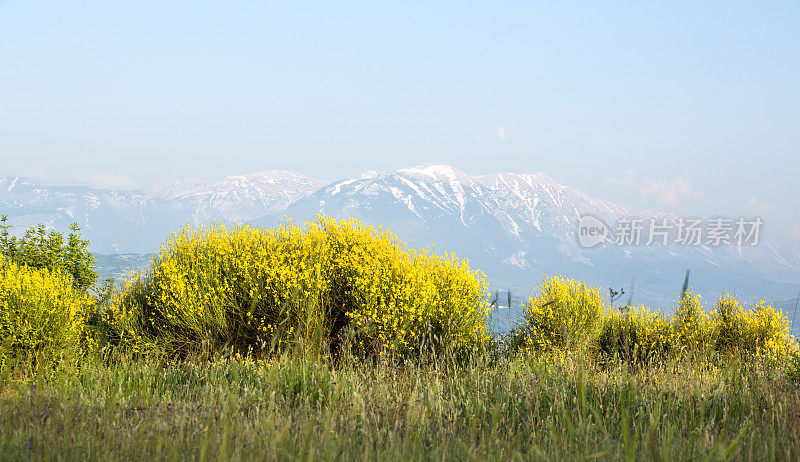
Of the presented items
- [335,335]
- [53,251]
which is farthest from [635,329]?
[53,251]

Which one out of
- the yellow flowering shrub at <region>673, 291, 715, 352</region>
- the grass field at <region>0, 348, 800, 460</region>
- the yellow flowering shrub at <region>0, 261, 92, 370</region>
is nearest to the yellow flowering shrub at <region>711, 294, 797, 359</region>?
the yellow flowering shrub at <region>673, 291, 715, 352</region>

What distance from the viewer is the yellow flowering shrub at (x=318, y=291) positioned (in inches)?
341

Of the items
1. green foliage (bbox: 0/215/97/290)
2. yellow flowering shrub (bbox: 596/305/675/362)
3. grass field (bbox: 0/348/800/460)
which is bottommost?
yellow flowering shrub (bbox: 596/305/675/362)

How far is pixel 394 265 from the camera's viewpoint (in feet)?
29.9

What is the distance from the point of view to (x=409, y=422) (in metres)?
3.26

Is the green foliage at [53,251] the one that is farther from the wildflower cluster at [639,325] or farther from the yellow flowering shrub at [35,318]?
the wildflower cluster at [639,325]

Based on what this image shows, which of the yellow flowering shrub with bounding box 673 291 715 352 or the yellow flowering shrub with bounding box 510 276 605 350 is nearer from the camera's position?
the yellow flowering shrub with bounding box 673 291 715 352

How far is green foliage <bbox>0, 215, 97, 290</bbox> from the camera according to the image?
12688mm

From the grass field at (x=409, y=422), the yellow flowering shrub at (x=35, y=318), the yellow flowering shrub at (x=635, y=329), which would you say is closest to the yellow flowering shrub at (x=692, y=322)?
the yellow flowering shrub at (x=635, y=329)

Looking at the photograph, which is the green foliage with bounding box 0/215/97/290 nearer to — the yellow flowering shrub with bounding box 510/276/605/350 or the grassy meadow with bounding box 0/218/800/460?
the grassy meadow with bounding box 0/218/800/460

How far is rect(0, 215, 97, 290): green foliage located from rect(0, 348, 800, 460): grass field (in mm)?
7678

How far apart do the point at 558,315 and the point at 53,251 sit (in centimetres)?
1187

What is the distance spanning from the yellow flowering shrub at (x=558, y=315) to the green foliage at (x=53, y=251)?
1016 centimetres

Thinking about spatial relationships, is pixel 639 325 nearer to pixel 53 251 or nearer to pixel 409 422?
pixel 409 422
